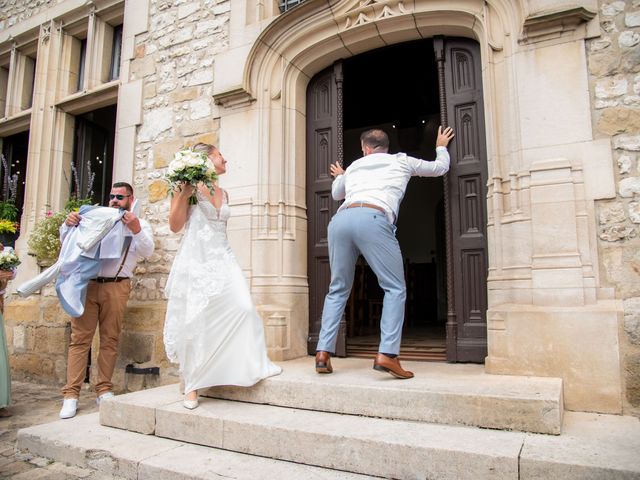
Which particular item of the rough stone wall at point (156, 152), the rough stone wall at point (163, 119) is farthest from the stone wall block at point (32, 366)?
the rough stone wall at point (163, 119)

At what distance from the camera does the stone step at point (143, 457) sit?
240 cm

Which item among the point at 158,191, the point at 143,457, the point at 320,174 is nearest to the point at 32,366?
the point at 158,191

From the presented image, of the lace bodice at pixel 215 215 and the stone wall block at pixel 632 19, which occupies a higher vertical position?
the stone wall block at pixel 632 19

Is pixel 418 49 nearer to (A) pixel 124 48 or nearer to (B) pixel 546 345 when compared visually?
(A) pixel 124 48

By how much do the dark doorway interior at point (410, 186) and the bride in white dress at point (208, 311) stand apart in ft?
5.41

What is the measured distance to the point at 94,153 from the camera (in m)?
6.85

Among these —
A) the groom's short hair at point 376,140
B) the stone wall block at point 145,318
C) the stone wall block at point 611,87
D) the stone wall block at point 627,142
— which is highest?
the stone wall block at point 611,87

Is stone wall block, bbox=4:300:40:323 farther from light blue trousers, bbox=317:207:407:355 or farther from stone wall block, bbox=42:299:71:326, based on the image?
light blue trousers, bbox=317:207:407:355

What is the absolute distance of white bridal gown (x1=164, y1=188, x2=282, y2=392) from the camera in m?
3.12

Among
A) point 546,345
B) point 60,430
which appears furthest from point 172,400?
point 546,345

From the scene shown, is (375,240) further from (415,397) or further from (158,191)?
(158,191)

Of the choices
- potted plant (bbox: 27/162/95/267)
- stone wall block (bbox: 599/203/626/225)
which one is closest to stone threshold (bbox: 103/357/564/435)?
stone wall block (bbox: 599/203/626/225)

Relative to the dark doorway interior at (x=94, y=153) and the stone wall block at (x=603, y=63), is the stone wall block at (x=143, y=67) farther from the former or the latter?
the stone wall block at (x=603, y=63)

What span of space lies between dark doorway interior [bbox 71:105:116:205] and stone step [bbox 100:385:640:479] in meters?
4.42
